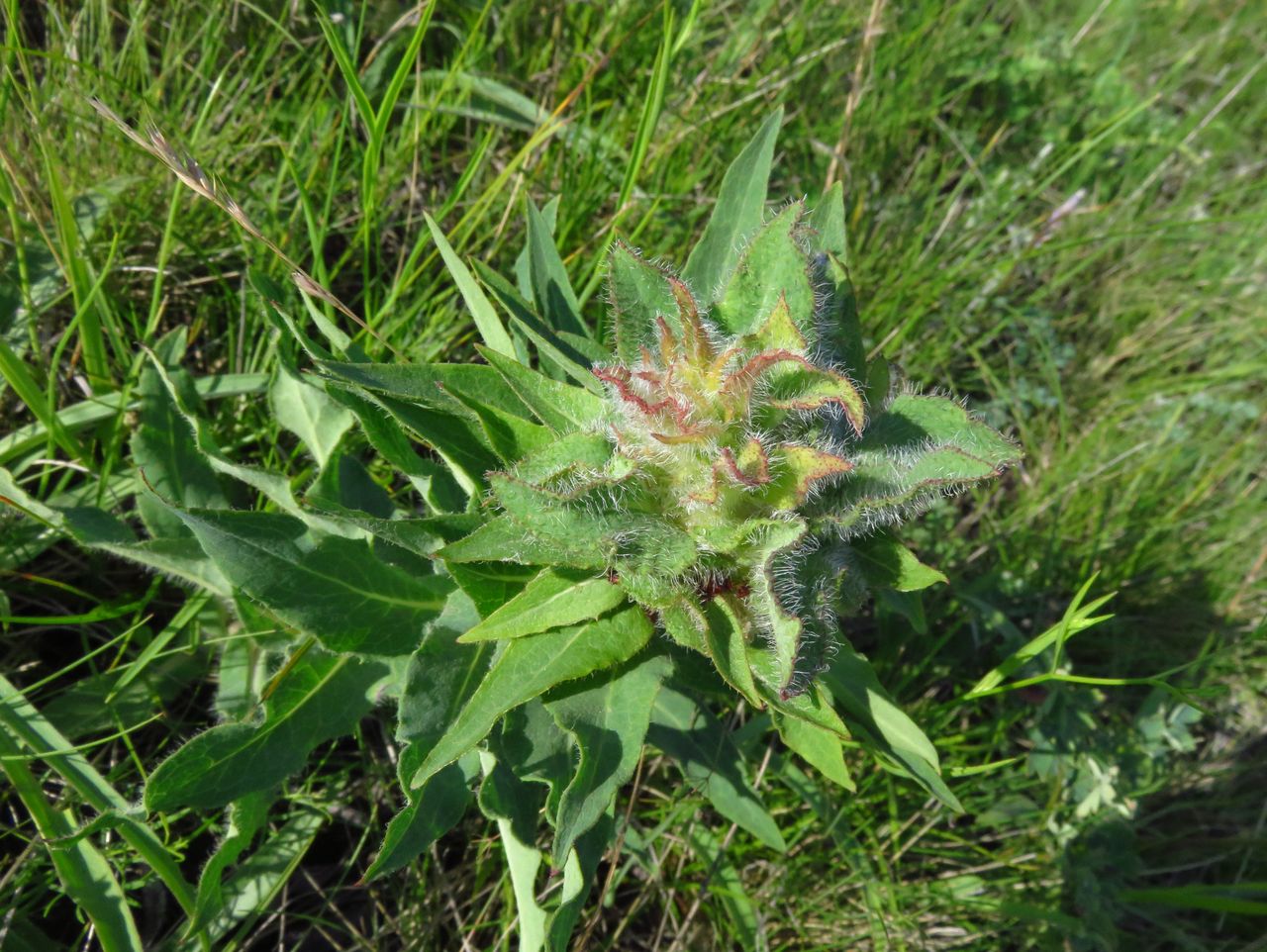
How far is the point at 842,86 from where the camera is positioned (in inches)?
160

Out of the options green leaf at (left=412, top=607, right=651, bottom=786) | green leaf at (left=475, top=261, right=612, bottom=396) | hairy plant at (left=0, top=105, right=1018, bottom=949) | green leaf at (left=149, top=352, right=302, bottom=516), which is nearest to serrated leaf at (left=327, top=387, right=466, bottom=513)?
hairy plant at (left=0, top=105, right=1018, bottom=949)

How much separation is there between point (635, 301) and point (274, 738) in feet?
4.09

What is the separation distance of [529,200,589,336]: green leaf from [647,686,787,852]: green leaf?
99cm

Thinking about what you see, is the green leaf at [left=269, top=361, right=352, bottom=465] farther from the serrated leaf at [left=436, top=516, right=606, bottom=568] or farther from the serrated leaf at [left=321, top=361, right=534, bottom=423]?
the serrated leaf at [left=436, top=516, right=606, bottom=568]

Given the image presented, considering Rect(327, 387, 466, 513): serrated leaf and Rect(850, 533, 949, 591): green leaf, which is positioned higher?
Rect(850, 533, 949, 591): green leaf

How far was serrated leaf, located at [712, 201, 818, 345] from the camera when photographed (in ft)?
6.11

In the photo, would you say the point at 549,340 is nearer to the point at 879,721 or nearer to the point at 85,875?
the point at 879,721

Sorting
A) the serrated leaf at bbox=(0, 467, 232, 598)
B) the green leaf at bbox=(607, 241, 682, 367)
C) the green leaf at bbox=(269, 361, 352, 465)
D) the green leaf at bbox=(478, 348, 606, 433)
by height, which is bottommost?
the serrated leaf at bbox=(0, 467, 232, 598)

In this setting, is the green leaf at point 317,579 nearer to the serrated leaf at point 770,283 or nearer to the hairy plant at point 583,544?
the hairy plant at point 583,544

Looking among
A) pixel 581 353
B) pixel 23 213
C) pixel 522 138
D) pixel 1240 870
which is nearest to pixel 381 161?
pixel 522 138

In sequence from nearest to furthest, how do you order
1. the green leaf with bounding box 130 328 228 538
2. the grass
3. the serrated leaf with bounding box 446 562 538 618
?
1. the serrated leaf with bounding box 446 562 538 618
2. the green leaf with bounding box 130 328 228 538
3. the grass

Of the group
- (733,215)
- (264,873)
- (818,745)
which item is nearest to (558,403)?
(733,215)

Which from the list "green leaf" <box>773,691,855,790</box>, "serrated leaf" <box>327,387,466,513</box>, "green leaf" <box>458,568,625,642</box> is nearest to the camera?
"green leaf" <box>458,568,625,642</box>

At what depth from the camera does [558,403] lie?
6.23ft
